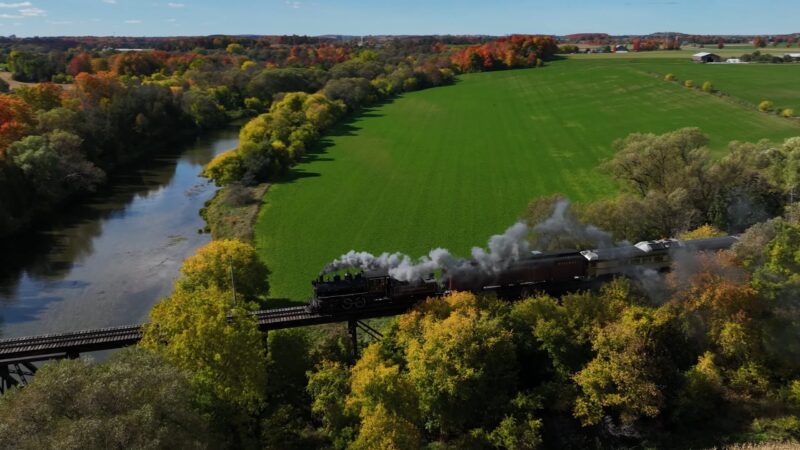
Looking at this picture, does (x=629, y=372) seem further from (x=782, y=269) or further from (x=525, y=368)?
(x=782, y=269)

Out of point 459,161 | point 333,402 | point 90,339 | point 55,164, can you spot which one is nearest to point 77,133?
point 55,164

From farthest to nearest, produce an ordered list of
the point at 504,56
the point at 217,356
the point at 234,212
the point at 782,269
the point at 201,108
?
the point at 504,56, the point at 201,108, the point at 234,212, the point at 782,269, the point at 217,356

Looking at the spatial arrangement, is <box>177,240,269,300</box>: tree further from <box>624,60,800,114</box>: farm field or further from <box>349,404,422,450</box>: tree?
<box>624,60,800,114</box>: farm field

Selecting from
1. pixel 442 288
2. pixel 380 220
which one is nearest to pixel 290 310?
pixel 442 288

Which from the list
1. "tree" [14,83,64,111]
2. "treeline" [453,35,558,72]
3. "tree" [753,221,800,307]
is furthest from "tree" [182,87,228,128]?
"tree" [753,221,800,307]

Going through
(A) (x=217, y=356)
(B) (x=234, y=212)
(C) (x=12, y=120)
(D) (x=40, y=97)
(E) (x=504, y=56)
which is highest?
(E) (x=504, y=56)

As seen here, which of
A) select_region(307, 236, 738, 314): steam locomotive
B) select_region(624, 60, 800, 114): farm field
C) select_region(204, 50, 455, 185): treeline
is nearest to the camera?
select_region(307, 236, 738, 314): steam locomotive

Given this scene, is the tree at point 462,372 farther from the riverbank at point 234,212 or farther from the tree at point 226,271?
the riverbank at point 234,212
